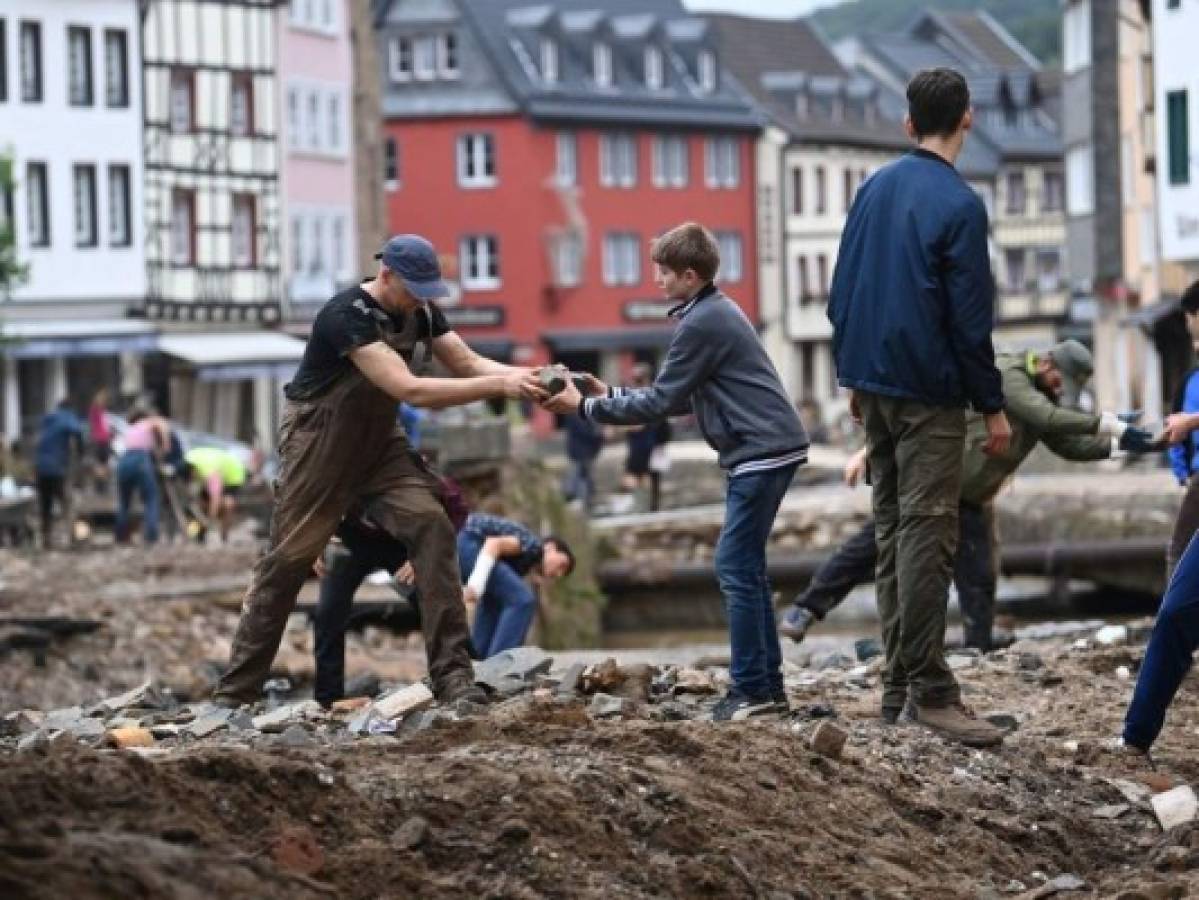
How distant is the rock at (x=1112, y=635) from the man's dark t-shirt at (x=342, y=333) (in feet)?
20.2

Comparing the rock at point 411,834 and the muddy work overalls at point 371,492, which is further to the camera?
the muddy work overalls at point 371,492

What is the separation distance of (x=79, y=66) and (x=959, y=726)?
60.4m

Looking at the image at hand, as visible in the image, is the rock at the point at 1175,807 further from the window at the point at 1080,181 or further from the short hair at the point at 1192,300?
the window at the point at 1080,181

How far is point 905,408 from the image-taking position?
12.6m

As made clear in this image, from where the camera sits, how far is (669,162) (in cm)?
10512

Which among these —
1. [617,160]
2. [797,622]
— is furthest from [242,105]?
[797,622]

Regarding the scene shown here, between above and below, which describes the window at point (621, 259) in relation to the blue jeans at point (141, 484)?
above

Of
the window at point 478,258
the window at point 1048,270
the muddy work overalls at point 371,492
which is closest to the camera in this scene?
the muddy work overalls at point 371,492

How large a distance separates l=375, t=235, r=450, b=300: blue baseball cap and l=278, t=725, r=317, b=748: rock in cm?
168

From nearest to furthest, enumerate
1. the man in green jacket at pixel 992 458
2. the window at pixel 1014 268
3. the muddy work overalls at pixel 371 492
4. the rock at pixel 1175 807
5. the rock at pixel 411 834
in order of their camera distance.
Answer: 1. the rock at pixel 411 834
2. the rock at pixel 1175 807
3. the muddy work overalls at pixel 371 492
4. the man in green jacket at pixel 992 458
5. the window at pixel 1014 268

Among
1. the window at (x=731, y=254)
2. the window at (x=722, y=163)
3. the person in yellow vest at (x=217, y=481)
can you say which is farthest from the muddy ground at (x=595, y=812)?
the window at (x=731, y=254)

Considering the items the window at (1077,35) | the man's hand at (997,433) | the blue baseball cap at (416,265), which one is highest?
the window at (1077,35)

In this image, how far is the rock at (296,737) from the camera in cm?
1181

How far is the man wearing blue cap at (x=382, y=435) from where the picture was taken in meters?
13.5
